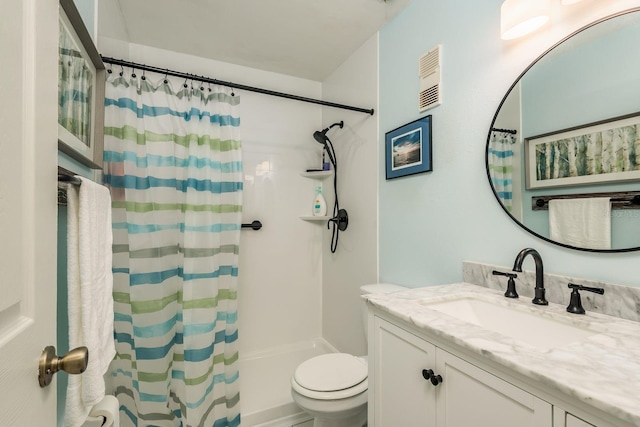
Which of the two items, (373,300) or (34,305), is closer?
(34,305)

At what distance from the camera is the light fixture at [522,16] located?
958 mm

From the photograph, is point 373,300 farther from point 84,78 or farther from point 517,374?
point 84,78

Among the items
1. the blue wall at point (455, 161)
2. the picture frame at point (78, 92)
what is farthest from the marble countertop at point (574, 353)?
the picture frame at point (78, 92)

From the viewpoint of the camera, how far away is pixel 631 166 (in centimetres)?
82

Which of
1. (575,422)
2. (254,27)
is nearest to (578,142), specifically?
(575,422)

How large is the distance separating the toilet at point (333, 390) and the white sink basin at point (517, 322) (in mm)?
525

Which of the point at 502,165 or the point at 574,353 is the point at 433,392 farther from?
the point at 502,165

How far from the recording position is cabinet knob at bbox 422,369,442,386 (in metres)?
0.78

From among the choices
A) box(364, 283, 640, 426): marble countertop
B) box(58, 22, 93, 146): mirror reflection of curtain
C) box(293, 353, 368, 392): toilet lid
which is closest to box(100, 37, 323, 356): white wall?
box(293, 353, 368, 392): toilet lid

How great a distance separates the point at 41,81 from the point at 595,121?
144cm

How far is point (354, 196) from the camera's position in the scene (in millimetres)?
2119

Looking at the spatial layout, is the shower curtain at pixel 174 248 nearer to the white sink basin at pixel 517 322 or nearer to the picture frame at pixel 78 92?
the picture frame at pixel 78 92

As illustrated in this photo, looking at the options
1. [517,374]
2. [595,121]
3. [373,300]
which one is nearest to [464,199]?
[595,121]

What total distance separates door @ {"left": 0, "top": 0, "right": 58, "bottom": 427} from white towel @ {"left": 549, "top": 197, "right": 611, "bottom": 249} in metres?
1.39
